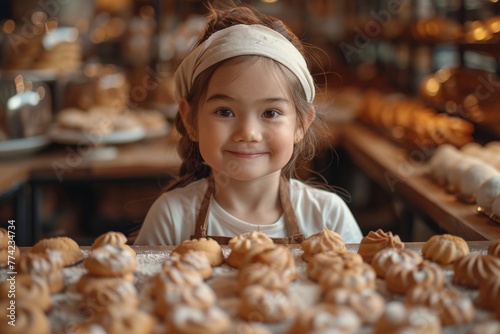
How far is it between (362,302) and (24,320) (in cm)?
47

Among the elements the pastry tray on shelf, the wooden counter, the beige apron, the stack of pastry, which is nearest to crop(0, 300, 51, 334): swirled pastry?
the beige apron

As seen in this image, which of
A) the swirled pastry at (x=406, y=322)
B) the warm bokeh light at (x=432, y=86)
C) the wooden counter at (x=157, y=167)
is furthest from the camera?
the warm bokeh light at (x=432, y=86)

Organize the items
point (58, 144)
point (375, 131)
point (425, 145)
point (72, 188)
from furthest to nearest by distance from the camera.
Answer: point (72, 188), point (375, 131), point (58, 144), point (425, 145)

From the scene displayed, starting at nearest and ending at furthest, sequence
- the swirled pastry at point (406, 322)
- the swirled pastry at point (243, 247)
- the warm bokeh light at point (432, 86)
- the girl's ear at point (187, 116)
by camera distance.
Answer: the swirled pastry at point (406, 322) < the swirled pastry at point (243, 247) < the girl's ear at point (187, 116) < the warm bokeh light at point (432, 86)

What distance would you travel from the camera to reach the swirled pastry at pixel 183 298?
3.09 feet

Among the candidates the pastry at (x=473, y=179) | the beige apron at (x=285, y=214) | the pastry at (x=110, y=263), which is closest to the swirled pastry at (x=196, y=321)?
the pastry at (x=110, y=263)

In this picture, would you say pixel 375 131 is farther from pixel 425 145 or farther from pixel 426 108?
pixel 425 145

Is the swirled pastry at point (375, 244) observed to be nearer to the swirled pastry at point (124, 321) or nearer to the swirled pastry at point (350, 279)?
the swirled pastry at point (350, 279)

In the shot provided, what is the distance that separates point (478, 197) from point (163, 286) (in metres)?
1.05

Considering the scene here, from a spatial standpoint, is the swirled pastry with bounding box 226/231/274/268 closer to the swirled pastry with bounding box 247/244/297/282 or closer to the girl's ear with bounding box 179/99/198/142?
the swirled pastry with bounding box 247/244/297/282

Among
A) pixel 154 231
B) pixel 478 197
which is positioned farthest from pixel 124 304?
pixel 478 197

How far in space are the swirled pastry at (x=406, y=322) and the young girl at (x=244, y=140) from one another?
0.64 metres

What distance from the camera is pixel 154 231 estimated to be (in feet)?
5.63

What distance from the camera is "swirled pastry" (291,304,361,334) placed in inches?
33.5
